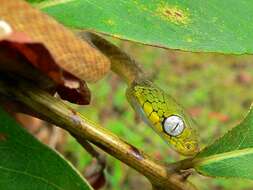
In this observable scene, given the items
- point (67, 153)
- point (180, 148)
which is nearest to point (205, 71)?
point (67, 153)

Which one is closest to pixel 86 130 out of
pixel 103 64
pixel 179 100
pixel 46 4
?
pixel 103 64

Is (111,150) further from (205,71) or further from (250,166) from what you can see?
(205,71)

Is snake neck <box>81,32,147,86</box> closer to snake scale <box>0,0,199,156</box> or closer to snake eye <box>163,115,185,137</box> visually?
snake scale <box>0,0,199,156</box>

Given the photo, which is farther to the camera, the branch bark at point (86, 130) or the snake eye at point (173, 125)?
the snake eye at point (173, 125)

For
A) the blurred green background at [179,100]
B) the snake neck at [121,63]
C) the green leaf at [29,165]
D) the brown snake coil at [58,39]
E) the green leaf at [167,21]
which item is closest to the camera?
the brown snake coil at [58,39]

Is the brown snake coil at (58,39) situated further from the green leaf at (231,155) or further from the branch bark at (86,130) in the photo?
the green leaf at (231,155)

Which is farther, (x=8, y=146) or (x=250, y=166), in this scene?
(x=250, y=166)

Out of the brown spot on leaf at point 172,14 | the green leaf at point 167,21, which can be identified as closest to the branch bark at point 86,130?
the green leaf at point 167,21

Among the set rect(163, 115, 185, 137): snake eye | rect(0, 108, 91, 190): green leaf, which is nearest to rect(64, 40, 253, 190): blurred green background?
rect(163, 115, 185, 137): snake eye
